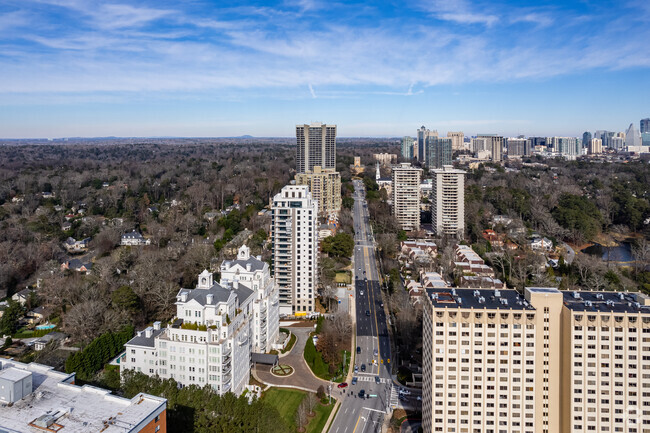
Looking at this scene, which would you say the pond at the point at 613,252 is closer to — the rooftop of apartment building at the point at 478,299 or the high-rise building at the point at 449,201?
the high-rise building at the point at 449,201

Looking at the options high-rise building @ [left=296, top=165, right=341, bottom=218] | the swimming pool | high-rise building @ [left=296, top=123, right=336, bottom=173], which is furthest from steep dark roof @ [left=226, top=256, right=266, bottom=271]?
high-rise building @ [left=296, top=123, right=336, bottom=173]

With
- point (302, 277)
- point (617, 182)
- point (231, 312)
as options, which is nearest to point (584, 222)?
point (617, 182)

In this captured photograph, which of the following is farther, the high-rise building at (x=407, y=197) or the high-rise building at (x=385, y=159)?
the high-rise building at (x=385, y=159)

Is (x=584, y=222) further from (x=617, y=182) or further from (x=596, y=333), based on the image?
(x=596, y=333)

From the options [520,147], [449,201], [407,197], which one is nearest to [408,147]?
[520,147]

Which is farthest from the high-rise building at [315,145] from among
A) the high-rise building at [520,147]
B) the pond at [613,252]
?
the high-rise building at [520,147]

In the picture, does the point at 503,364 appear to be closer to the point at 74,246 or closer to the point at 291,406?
the point at 291,406
